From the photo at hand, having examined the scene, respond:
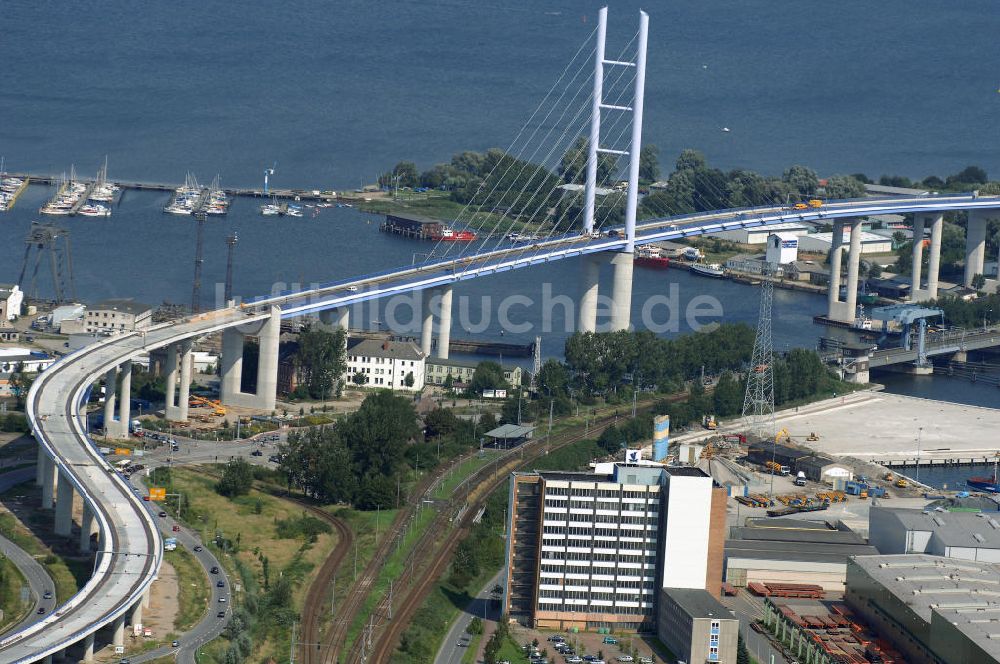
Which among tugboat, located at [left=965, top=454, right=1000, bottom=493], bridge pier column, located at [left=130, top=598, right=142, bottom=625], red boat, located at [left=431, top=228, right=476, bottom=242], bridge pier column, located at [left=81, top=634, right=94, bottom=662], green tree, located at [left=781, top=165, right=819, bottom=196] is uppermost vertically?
green tree, located at [left=781, top=165, right=819, bottom=196]

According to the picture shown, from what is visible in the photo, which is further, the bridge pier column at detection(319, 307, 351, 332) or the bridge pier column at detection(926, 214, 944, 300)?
the bridge pier column at detection(926, 214, 944, 300)

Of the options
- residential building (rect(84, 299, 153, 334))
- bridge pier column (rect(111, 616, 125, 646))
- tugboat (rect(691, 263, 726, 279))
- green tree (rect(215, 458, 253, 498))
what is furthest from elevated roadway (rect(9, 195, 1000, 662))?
residential building (rect(84, 299, 153, 334))

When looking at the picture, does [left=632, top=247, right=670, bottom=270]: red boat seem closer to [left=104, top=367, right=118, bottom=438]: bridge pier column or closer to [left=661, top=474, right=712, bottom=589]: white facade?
[left=104, top=367, right=118, bottom=438]: bridge pier column

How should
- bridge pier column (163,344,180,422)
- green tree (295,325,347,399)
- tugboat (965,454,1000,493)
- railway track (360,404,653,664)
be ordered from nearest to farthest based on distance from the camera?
railway track (360,404,653,664) → tugboat (965,454,1000,493) → bridge pier column (163,344,180,422) → green tree (295,325,347,399)

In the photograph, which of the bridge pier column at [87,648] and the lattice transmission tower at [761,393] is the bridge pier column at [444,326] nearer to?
the lattice transmission tower at [761,393]

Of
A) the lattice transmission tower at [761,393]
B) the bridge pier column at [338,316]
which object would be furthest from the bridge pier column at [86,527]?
the lattice transmission tower at [761,393]

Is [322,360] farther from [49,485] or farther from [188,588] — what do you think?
[188,588]

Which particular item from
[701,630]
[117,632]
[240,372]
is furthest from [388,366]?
[117,632]

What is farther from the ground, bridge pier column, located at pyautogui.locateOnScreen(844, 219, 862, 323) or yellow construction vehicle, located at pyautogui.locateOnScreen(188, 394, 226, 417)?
bridge pier column, located at pyautogui.locateOnScreen(844, 219, 862, 323)
